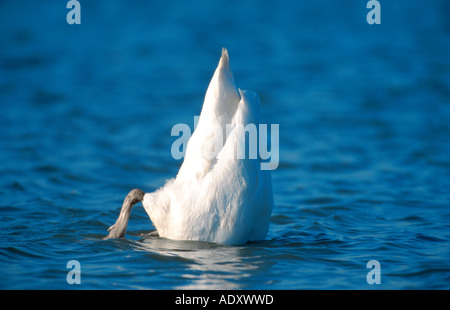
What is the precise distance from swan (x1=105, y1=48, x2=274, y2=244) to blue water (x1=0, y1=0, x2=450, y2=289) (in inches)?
9.3

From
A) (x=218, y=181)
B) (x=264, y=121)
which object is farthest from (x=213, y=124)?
(x=264, y=121)

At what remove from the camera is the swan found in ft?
20.8

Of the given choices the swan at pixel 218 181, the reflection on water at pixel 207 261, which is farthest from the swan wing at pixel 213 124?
the reflection on water at pixel 207 261

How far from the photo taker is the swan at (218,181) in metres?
6.34

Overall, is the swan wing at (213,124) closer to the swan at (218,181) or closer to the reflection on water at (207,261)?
the swan at (218,181)

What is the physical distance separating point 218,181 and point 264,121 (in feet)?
25.9

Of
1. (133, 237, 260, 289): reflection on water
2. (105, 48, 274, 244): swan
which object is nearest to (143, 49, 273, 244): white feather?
(105, 48, 274, 244): swan

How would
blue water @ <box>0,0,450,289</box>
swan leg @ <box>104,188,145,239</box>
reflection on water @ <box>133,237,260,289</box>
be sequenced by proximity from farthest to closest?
swan leg @ <box>104,188,145,239</box>
blue water @ <box>0,0,450,289</box>
reflection on water @ <box>133,237,260,289</box>

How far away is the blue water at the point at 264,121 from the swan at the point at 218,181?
235 mm

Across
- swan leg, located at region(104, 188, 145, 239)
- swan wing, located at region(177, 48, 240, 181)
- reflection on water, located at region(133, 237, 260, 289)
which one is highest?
swan wing, located at region(177, 48, 240, 181)

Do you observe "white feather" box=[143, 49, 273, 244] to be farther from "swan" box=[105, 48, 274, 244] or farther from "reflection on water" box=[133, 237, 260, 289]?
"reflection on water" box=[133, 237, 260, 289]

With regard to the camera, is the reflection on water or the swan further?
the swan

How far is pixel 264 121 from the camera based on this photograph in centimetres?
1409
